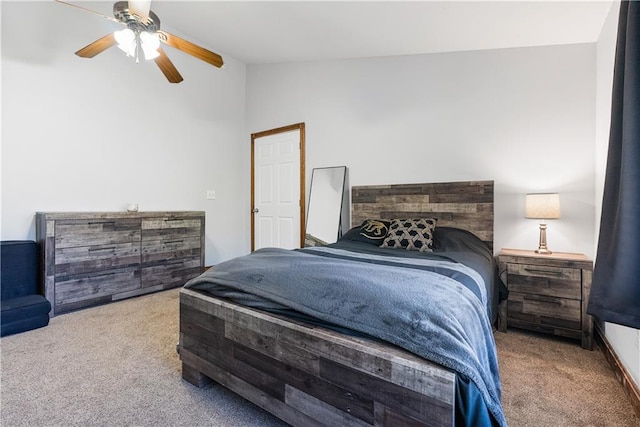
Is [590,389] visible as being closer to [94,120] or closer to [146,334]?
[146,334]

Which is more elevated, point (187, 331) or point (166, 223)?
point (166, 223)

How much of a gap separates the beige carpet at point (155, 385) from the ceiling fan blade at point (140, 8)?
2271 millimetres

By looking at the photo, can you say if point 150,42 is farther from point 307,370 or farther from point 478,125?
point 478,125

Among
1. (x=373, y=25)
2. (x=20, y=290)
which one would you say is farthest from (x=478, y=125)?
(x=20, y=290)

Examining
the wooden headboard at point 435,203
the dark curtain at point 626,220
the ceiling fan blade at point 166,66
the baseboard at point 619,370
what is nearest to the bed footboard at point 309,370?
the dark curtain at point 626,220

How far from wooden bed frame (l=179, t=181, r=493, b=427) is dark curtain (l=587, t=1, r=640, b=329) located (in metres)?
0.80

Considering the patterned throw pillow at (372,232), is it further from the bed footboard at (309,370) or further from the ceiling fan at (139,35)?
the ceiling fan at (139,35)

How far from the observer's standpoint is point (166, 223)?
3434 mm

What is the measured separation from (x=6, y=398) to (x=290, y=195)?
3157mm

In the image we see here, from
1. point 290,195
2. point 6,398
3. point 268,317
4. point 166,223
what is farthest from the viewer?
point 290,195

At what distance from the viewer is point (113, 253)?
300cm

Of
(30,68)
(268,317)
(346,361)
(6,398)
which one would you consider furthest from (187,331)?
(30,68)

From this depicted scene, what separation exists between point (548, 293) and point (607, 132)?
1.23 metres

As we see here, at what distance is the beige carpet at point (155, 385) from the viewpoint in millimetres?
1402
